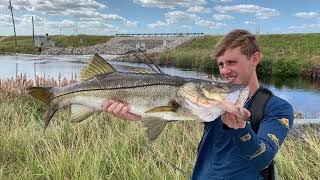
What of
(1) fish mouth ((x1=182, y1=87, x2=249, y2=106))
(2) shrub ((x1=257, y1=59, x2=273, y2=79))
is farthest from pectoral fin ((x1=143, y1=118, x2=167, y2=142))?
(2) shrub ((x1=257, y1=59, x2=273, y2=79))

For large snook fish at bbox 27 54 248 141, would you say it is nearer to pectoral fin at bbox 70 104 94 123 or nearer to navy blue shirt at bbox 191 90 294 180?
pectoral fin at bbox 70 104 94 123

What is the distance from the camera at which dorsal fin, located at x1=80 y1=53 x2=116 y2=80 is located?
3.20 metres

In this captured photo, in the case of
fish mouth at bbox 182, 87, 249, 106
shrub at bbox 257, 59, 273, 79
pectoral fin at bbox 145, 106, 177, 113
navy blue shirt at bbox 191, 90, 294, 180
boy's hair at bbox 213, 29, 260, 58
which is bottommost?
shrub at bbox 257, 59, 273, 79

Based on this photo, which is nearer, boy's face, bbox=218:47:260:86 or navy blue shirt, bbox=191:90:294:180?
navy blue shirt, bbox=191:90:294:180

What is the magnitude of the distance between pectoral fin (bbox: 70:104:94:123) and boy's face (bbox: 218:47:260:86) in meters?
0.95

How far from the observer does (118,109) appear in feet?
9.83

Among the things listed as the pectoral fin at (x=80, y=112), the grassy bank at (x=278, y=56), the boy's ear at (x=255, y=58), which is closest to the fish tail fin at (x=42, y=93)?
the pectoral fin at (x=80, y=112)

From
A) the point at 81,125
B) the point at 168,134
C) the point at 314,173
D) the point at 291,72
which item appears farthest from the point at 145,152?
the point at 291,72

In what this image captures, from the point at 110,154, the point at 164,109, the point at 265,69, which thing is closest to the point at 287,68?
the point at 265,69

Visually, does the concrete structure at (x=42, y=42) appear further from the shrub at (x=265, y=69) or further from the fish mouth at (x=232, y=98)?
the fish mouth at (x=232, y=98)

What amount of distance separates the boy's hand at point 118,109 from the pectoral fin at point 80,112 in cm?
19

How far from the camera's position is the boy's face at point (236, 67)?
303cm

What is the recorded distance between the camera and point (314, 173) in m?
5.49

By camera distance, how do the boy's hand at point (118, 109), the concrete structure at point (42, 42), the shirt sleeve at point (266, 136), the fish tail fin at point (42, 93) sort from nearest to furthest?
the shirt sleeve at point (266, 136)
the boy's hand at point (118, 109)
the fish tail fin at point (42, 93)
the concrete structure at point (42, 42)
